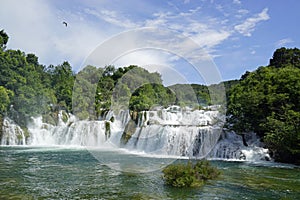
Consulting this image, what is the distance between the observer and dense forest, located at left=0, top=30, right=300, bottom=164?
43.9 ft

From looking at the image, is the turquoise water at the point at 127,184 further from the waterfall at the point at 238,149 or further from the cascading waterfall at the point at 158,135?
the cascading waterfall at the point at 158,135

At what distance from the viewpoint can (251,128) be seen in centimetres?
1714

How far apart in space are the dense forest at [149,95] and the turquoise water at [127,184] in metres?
2.40

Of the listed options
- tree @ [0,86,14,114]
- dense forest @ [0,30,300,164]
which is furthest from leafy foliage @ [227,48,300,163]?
tree @ [0,86,14,114]

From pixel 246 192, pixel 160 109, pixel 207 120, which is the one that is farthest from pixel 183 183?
pixel 160 109

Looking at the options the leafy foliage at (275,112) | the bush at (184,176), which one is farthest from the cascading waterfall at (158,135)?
the bush at (184,176)

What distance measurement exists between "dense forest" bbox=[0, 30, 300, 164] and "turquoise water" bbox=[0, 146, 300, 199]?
2.40 meters

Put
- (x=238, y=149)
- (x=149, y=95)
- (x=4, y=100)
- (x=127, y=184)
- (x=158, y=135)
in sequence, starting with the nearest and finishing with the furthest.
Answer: (x=127, y=184)
(x=238, y=149)
(x=149, y=95)
(x=158, y=135)
(x=4, y=100)

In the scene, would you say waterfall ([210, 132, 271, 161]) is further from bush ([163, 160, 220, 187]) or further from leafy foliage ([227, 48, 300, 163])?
bush ([163, 160, 220, 187])

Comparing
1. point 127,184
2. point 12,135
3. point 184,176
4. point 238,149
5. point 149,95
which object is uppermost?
point 149,95

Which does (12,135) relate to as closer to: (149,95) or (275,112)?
(149,95)

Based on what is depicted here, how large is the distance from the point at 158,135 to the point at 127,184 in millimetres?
10285

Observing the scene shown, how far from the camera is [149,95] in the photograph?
62.4ft

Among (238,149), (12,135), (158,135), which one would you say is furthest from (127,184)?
(12,135)
